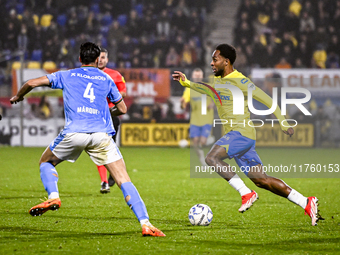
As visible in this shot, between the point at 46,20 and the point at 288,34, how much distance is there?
10277 millimetres

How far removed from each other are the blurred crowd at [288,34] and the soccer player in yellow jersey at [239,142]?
A: 599 inches

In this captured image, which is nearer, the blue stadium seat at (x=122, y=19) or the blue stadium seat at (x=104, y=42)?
the blue stadium seat at (x=104, y=42)

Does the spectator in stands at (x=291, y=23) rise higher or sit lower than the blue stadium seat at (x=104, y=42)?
higher

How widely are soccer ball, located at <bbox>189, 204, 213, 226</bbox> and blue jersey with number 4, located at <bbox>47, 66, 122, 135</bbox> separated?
4.43 ft

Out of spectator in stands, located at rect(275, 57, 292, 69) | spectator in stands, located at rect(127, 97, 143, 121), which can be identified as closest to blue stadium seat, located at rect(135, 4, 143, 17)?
spectator in stands, located at rect(127, 97, 143, 121)

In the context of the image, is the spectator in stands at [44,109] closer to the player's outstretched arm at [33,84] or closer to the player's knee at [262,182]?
the player's knee at [262,182]

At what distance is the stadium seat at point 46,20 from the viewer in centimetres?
2261

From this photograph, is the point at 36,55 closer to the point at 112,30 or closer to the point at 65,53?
the point at 65,53

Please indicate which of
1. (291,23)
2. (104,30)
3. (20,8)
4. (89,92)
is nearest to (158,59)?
(104,30)

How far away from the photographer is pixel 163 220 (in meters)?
5.93

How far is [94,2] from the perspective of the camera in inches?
937

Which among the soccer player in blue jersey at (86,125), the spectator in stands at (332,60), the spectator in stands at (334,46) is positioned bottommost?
the soccer player in blue jersey at (86,125)

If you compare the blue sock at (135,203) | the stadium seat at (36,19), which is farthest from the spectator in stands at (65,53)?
the blue sock at (135,203)

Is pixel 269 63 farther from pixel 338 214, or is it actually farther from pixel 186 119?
pixel 338 214
